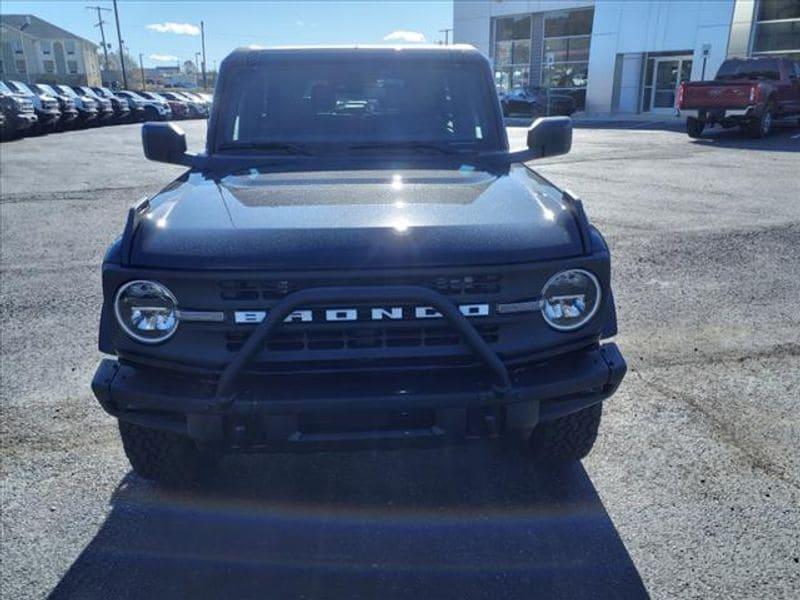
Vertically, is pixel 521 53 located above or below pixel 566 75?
above

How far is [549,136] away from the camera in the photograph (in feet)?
12.5

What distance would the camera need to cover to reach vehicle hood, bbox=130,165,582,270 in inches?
93.7

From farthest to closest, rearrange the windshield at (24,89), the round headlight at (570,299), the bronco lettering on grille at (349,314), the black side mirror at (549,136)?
the windshield at (24,89), the black side mirror at (549,136), the round headlight at (570,299), the bronco lettering on grille at (349,314)

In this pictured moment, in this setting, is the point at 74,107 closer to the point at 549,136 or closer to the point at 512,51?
the point at 512,51

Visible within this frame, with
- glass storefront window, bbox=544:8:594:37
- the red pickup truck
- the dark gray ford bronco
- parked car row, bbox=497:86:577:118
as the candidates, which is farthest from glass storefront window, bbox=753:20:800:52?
the dark gray ford bronco

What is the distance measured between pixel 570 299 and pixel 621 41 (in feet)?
110

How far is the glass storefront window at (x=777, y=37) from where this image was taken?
2617 cm

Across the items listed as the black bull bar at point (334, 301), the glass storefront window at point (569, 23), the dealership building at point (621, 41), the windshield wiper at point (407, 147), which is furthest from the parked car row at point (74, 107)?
the glass storefront window at point (569, 23)

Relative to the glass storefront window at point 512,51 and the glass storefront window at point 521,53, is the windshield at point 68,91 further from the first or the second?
the glass storefront window at point 521,53

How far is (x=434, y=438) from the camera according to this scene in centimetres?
244

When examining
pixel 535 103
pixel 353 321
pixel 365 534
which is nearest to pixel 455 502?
pixel 365 534

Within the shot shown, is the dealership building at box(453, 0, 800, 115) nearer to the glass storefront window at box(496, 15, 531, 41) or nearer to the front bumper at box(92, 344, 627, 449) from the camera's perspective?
the glass storefront window at box(496, 15, 531, 41)

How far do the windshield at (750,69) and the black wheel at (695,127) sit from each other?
1.48 meters

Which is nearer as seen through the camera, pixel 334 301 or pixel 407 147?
pixel 334 301
